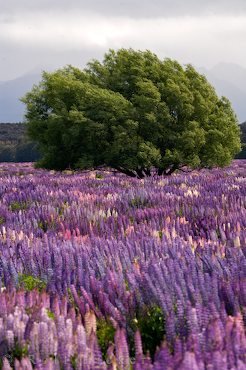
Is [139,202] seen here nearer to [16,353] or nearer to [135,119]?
[16,353]

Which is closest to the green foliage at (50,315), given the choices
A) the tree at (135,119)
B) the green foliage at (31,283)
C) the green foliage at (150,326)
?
the green foliage at (150,326)

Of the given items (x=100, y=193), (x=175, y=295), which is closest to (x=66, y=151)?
(x=100, y=193)

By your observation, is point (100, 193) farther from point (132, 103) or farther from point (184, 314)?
point (132, 103)

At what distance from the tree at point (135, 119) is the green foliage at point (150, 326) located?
46.7 feet

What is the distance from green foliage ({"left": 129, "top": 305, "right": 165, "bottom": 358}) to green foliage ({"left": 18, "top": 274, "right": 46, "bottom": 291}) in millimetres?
807

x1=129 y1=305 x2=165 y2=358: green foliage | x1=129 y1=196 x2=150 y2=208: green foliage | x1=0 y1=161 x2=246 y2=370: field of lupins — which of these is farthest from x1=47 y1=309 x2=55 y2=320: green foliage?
x1=129 y1=196 x2=150 y2=208: green foliage

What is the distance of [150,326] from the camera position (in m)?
2.13

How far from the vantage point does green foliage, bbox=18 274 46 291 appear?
9.27ft

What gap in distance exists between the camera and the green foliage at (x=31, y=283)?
9.27ft

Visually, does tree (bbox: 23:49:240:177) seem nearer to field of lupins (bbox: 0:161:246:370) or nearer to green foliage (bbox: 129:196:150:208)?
green foliage (bbox: 129:196:150:208)

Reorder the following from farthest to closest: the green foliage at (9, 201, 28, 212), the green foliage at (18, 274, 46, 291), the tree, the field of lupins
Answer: the tree → the green foliage at (9, 201, 28, 212) → the green foliage at (18, 274, 46, 291) → the field of lupins

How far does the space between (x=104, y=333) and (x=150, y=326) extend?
207mm

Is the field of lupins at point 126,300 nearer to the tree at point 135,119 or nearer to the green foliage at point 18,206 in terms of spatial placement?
the green foliage at point 18,206

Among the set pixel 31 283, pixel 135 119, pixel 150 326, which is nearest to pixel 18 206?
pixel 31 283
